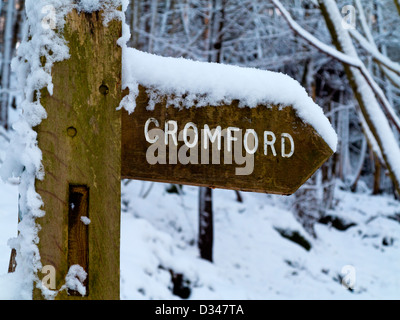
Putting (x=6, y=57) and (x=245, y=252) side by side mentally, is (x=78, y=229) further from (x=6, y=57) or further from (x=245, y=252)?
(x=6, y=57)

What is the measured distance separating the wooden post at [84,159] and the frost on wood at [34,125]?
0.02m

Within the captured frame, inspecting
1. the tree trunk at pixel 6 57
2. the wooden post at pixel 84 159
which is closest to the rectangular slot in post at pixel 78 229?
the wooden post at pixel 84 159

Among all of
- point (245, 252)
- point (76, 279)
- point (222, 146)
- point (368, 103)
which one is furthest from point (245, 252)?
point (76, 279)

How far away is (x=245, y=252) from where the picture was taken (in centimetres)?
788

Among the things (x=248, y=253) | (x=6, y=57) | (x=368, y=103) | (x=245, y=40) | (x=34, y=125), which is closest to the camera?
(x=34, y=125)

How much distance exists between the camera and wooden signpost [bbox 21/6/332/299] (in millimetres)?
1008

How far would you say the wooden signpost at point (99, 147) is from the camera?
1008mm

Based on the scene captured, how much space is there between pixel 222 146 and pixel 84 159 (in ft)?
1.29

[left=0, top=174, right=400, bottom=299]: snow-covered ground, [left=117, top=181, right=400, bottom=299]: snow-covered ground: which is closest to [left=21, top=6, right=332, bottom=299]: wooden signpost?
[left=0, top=174, right=400, bottom=299]: snow-covered ground

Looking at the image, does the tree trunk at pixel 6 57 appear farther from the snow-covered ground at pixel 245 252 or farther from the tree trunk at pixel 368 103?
the tree trunk at pixel 368 103

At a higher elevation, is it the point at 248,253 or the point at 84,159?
the point at 84,159

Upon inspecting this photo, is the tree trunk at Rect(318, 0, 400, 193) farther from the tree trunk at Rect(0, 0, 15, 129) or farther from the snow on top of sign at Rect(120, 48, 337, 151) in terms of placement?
the tree trunk at Rect(0, 0, 15, 129)

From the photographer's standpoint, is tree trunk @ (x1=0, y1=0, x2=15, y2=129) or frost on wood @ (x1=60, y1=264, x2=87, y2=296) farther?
tree trunk @ (x1=0, y1=0, x2=15, y2=129)

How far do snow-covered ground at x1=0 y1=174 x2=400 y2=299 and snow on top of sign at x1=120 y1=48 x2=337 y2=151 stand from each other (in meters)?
2.27
